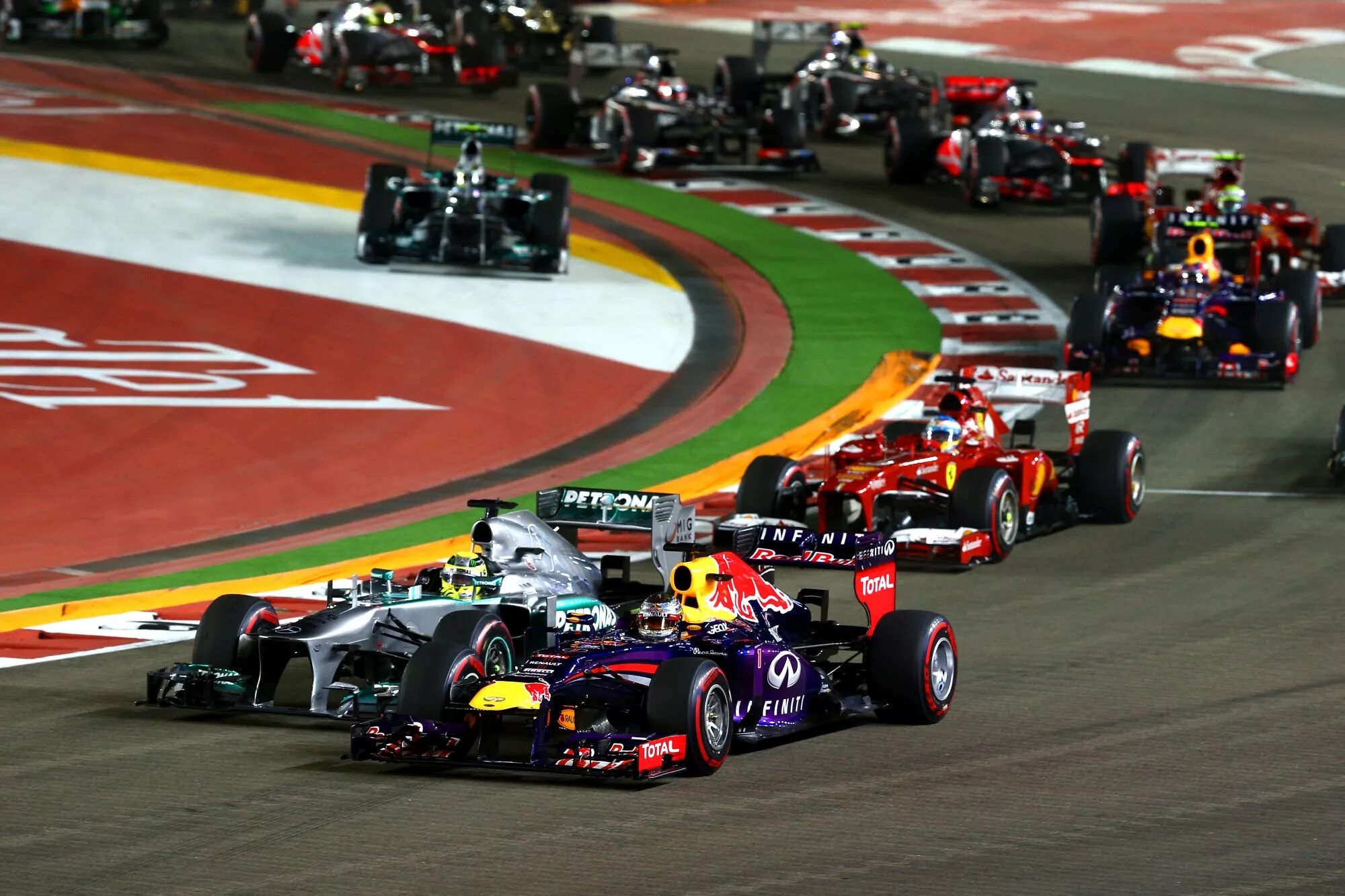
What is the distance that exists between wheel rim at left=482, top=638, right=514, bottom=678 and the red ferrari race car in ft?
15.3

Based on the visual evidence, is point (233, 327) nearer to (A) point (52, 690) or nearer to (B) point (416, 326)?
(B) point (416, 326)

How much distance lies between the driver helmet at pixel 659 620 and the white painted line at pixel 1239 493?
392 inches

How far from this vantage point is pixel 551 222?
3141 centimetres

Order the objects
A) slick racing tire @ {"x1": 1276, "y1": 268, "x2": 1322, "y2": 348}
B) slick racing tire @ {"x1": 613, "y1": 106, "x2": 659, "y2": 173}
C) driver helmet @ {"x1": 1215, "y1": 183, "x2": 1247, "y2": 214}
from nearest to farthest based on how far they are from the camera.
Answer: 1. slick racing tire @ {"x1": 1276, "y1": 268, "x2": 1322, "y2": 348}
2. driver helmet @ {"x1": 1215, "y1": 183, "x2": 1247, "y2": 214}
3. slick racing tire @ {"x1": 613, "y1": 106, "x2": 659, "y2": 173}

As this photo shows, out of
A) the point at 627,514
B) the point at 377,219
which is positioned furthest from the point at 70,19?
the point at 627,514

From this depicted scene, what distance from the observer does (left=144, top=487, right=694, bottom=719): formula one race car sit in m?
14.2

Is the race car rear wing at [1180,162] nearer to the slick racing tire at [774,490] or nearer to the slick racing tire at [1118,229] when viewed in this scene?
the slick racing tire at [1118,229]

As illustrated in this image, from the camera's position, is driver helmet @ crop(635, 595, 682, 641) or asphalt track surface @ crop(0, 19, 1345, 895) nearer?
asphalt track surface @ crop(0, 19, 1345, 895)

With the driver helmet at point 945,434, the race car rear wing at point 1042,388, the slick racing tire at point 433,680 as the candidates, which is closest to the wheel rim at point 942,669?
the slick racing tire at point 433,680

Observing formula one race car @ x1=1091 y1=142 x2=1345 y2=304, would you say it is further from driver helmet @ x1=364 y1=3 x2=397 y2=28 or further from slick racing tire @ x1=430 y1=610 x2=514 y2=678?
driver helmet @ x1=364 y1=3 x2=397 y2=28

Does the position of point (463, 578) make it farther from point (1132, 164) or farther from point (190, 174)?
point (190, 174)

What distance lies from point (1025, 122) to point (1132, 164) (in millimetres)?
1786

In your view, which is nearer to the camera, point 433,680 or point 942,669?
point 433,680

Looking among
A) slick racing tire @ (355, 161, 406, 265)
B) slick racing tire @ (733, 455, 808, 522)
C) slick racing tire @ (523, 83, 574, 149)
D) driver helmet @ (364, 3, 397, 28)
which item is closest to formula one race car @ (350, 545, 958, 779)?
slick racing tire @ (733, 455, 808, 522)
